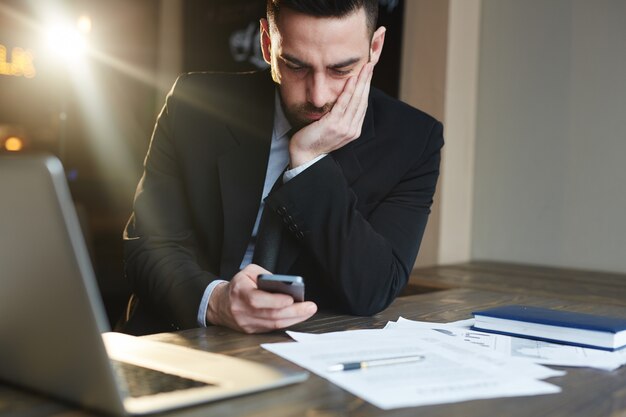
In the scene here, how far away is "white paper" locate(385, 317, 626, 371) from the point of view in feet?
3.74

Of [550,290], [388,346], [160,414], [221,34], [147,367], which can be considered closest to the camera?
[160,414]

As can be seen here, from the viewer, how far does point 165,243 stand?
1.78m

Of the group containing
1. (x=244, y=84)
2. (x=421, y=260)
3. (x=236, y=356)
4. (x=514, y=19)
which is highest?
(x=514, y=19)

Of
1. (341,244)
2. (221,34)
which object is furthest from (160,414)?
(221,34)

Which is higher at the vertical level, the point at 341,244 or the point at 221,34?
the point at 221,34

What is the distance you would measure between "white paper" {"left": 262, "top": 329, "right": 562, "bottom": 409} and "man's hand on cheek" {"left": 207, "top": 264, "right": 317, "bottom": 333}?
4 cm

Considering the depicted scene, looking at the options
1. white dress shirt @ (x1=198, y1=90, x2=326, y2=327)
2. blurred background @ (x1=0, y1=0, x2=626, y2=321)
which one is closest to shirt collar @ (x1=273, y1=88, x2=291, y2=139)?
white dress shirt @ (x1=198, y1=90, x2=326, y2=327)

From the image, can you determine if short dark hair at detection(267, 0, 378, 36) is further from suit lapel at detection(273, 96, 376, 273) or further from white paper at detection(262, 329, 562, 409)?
white paper at detection(262, 329, 562, 409)

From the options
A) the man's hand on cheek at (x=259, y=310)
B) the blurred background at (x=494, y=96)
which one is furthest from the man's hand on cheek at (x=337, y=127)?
the blurred background at (x=494, y=96)

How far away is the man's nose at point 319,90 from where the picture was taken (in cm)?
175

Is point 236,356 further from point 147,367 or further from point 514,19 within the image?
point 514,19

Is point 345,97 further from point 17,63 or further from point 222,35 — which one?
point 17,63

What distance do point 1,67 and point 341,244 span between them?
12.1ft

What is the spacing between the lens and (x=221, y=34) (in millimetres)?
4543
